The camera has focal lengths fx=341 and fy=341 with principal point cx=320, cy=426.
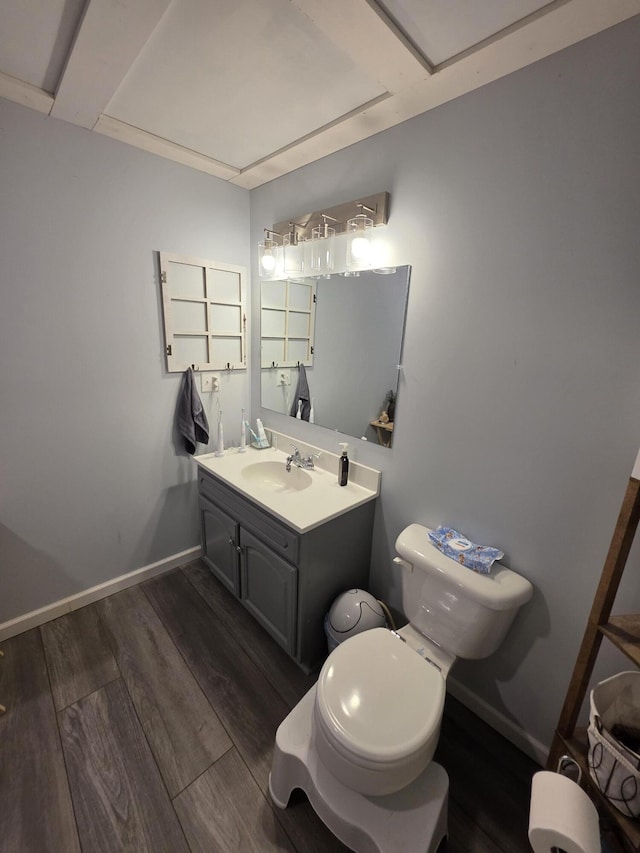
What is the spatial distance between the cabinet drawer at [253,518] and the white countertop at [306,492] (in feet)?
0.20

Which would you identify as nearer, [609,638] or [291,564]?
[609,638]

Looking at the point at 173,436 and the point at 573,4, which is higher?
the point at 573,4

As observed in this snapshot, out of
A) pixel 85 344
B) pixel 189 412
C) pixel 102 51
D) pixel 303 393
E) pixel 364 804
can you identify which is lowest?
pixel 364 804

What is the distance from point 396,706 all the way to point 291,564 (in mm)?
600

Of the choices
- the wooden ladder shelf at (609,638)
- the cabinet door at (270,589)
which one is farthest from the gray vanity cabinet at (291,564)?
the wooden ladder shelf at (609,638)

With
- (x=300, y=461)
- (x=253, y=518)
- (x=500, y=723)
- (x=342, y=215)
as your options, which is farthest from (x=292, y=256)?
(x=500, y=723)

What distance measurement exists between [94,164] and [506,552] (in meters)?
2.34

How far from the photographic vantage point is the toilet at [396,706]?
928 millimetres

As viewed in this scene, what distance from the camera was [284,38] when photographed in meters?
0.98

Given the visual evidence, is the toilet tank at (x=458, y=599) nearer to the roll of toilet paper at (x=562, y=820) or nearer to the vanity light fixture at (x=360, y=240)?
the roll of toilet paper at (x=562, y=820)

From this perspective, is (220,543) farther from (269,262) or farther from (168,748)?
(269,262)

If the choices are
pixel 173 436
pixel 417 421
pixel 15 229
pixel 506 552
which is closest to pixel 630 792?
pixel 506 552

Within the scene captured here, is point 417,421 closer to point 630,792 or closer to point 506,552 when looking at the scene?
point 506,552

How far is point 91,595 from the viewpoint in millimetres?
1877
